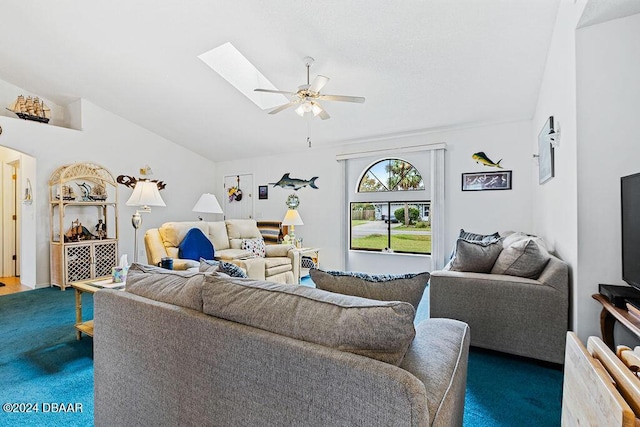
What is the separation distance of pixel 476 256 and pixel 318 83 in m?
2.05

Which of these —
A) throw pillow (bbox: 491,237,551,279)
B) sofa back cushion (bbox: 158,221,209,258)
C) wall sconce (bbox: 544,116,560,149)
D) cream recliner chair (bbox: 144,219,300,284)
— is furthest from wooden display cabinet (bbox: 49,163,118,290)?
wall sconce (bbox: 544,116,560,149)

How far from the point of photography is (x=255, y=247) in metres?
4.62

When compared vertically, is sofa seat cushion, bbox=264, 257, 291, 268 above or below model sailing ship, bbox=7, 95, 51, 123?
below

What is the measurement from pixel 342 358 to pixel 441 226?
13.2 feet

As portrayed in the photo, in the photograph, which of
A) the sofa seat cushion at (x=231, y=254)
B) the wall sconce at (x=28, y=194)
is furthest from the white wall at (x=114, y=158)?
the sofa seat cushion at (x=231, y=254)

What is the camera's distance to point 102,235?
4.96m

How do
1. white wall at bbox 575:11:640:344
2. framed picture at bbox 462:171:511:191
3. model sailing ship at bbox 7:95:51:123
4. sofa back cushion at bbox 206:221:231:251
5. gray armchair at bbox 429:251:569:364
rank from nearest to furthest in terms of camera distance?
Answer: white wall at bbox 575:11:640:344 → gray armchair at bbox 429:251:569:364 → framed picture at bbox 462:171:511:191 → model sailing ship at bbox 7:95:51:123 → sofa back cushion at bbox 206:221:231:251

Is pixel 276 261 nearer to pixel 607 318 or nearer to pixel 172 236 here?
pixel 172 236

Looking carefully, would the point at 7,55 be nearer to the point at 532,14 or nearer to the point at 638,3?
the point at 532,14

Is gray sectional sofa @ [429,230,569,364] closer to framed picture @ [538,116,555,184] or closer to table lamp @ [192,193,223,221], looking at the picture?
framed picture @ [538,116,555,184]

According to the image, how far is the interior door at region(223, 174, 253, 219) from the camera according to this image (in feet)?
21.3

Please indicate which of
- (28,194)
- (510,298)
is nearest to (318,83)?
(510,298)

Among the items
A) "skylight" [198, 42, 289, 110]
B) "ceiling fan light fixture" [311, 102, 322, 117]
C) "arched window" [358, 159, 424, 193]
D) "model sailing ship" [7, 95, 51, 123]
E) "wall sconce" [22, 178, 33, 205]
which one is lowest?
"wall sconce" [22, 178, 33, 205]

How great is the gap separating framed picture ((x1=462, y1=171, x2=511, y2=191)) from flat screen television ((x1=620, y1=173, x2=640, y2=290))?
98.5 inches
